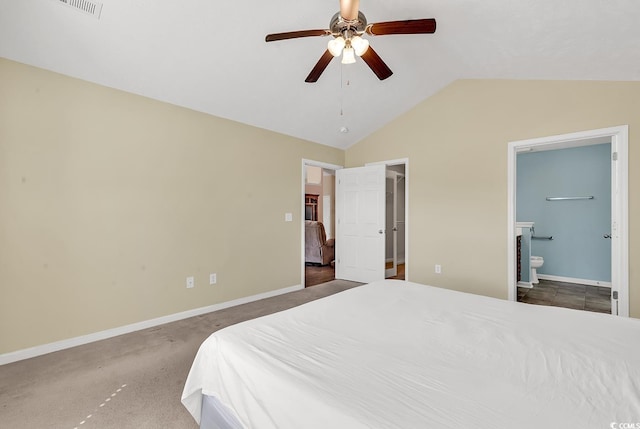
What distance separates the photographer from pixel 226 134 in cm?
368

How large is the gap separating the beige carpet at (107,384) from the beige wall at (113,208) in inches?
12.0

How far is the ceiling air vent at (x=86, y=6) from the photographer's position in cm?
206

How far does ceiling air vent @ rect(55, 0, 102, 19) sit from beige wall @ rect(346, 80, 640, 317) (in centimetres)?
369

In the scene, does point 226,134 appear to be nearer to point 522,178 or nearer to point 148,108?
point 148,108

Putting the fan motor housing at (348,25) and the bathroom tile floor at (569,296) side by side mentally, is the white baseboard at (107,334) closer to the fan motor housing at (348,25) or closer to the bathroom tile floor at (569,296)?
the fan motor housing at (348,25)

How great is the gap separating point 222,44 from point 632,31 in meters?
3.24

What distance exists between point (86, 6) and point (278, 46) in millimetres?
1452

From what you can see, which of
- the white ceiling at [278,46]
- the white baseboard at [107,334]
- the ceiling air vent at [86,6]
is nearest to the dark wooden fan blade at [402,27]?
the white ceiling at [278,46]

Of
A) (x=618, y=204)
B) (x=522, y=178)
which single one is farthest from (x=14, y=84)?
(x=522, y=178)

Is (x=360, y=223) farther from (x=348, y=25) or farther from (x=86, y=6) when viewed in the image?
(x=86, y=6)

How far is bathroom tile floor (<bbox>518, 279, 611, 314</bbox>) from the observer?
12.2ft

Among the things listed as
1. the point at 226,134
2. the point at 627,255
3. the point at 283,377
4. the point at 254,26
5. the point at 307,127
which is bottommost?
the point at 283,377

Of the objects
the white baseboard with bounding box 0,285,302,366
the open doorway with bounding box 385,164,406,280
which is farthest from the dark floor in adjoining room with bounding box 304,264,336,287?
the white baseboard with bounding box 0,285,302,366

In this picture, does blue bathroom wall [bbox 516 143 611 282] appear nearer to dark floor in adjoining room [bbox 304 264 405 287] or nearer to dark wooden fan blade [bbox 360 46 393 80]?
dark floor in adjoining room [bbox 304 264 405 287]
